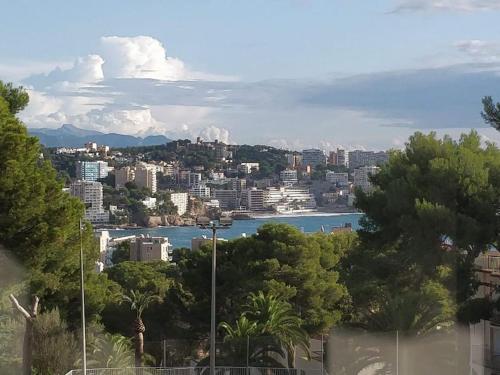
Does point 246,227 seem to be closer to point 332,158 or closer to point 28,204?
point 332,158

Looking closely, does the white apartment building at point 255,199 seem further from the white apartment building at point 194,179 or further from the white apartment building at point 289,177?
the white apartment building at point 289,177

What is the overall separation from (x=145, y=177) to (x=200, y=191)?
946 centimetres

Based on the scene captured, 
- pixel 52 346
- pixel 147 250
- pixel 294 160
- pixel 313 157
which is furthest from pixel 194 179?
pixel 52 346

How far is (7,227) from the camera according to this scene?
10992 mm

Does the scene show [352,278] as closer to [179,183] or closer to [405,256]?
[405,256]

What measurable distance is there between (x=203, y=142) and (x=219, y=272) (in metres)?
144

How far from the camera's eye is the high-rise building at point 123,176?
122m

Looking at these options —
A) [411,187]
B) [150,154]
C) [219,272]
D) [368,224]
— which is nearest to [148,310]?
[219,272]

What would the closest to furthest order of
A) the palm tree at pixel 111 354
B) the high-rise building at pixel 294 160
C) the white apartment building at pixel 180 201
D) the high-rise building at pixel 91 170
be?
1. the palm tree at pixel 111 354
2. the white apartment building at pixel 180 201
3. the high-rise building at pixel 91 170
4. the high-rise building at pixel 294 160

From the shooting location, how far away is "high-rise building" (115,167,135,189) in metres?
122

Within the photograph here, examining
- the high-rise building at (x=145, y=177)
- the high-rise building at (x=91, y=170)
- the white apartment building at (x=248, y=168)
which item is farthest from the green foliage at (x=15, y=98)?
the white apartment building at (x=248, y=168)

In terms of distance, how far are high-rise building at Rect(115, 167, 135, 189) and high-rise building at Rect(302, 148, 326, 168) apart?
36261mm

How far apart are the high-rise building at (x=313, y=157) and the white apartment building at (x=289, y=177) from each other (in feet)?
60.7

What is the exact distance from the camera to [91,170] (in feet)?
436
